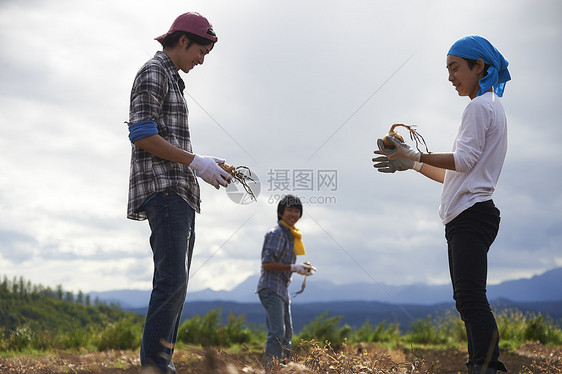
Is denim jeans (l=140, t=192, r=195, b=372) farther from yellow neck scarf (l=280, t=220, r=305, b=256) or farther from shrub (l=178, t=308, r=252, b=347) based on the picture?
shrub (l=178, t=308, r=252, b=347)

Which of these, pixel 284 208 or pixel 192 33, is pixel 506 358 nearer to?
pixel 284 208

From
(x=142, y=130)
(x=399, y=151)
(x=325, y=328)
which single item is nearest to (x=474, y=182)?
(x=399, y=151)

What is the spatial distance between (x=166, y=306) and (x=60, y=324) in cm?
799

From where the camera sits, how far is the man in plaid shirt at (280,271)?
5031mm

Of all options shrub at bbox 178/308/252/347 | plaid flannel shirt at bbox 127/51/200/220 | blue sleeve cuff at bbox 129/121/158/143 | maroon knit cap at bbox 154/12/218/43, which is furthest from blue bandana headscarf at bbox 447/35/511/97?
shrub at bbox 178/308/252/347

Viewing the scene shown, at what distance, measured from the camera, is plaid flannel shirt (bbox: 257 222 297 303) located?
5207mm

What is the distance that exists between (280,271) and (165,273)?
265cm

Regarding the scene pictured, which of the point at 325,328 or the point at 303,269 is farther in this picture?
the point at 325,328

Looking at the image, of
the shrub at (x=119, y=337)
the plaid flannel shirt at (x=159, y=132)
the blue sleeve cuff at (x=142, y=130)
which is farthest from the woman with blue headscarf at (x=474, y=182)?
the shrub at (x=119, y=337)

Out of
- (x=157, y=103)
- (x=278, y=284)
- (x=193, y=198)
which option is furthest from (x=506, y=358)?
(x=157, y=103)

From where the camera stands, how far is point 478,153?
2.78 m

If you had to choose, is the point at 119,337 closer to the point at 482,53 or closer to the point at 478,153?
the point at 478,153

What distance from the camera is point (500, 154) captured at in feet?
9.47

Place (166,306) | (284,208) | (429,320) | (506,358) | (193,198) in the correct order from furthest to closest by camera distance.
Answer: (429,320)
(506,358)
(284,208)
(193,198)
(166,306)
